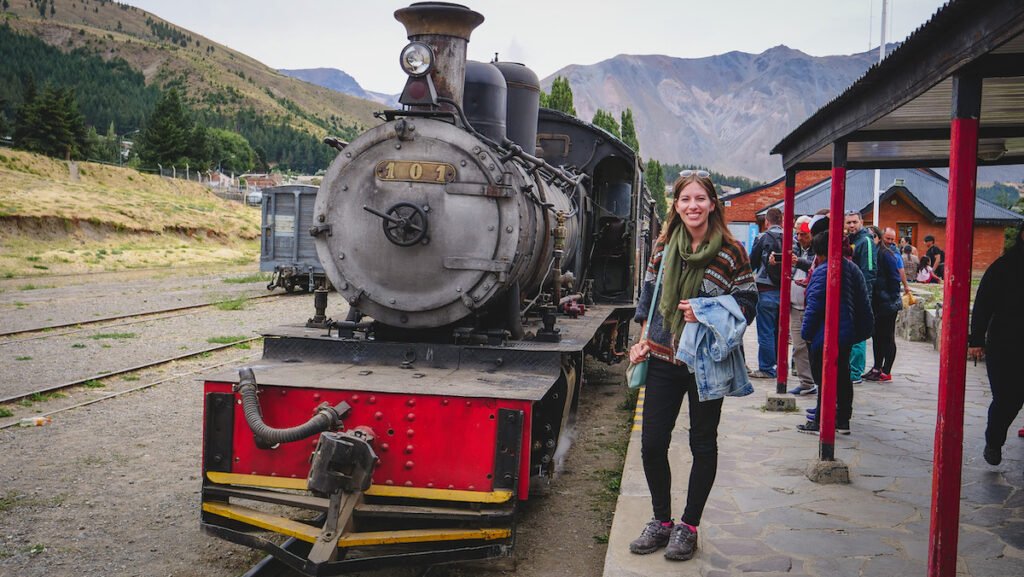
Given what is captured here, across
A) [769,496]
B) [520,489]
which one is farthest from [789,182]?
[520,489]

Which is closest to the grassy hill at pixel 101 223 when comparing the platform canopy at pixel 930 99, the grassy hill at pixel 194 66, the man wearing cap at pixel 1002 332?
A: the platform canopy at pixel 930 99

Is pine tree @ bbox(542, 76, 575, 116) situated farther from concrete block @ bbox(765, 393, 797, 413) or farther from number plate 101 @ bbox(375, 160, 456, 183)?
number plate 101 @ bbox(375, 160, 456, 183)

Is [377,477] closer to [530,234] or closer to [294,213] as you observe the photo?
[530,234]

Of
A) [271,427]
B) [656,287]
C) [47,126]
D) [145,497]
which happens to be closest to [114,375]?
[145,497]

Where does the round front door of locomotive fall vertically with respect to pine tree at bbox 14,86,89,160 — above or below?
below

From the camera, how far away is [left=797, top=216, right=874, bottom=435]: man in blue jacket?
20.7 feet

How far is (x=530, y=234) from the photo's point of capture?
5152 mm

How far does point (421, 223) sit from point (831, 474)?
3.15m

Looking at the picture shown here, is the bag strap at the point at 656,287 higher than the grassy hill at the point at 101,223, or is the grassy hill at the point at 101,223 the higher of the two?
the grassy hill at the point at 101,223

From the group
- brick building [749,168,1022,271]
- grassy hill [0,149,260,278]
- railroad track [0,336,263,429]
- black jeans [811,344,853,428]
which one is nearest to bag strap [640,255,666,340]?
black jeans [811,344,853,428]

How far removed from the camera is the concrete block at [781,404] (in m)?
7.64

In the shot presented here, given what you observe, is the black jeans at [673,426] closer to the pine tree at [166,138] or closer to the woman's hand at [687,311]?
the woman's hand at [687,311]

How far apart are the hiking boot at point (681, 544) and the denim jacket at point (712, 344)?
2.41ft

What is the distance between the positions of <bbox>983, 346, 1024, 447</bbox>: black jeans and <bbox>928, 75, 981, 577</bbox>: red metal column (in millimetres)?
Answer: 2468
